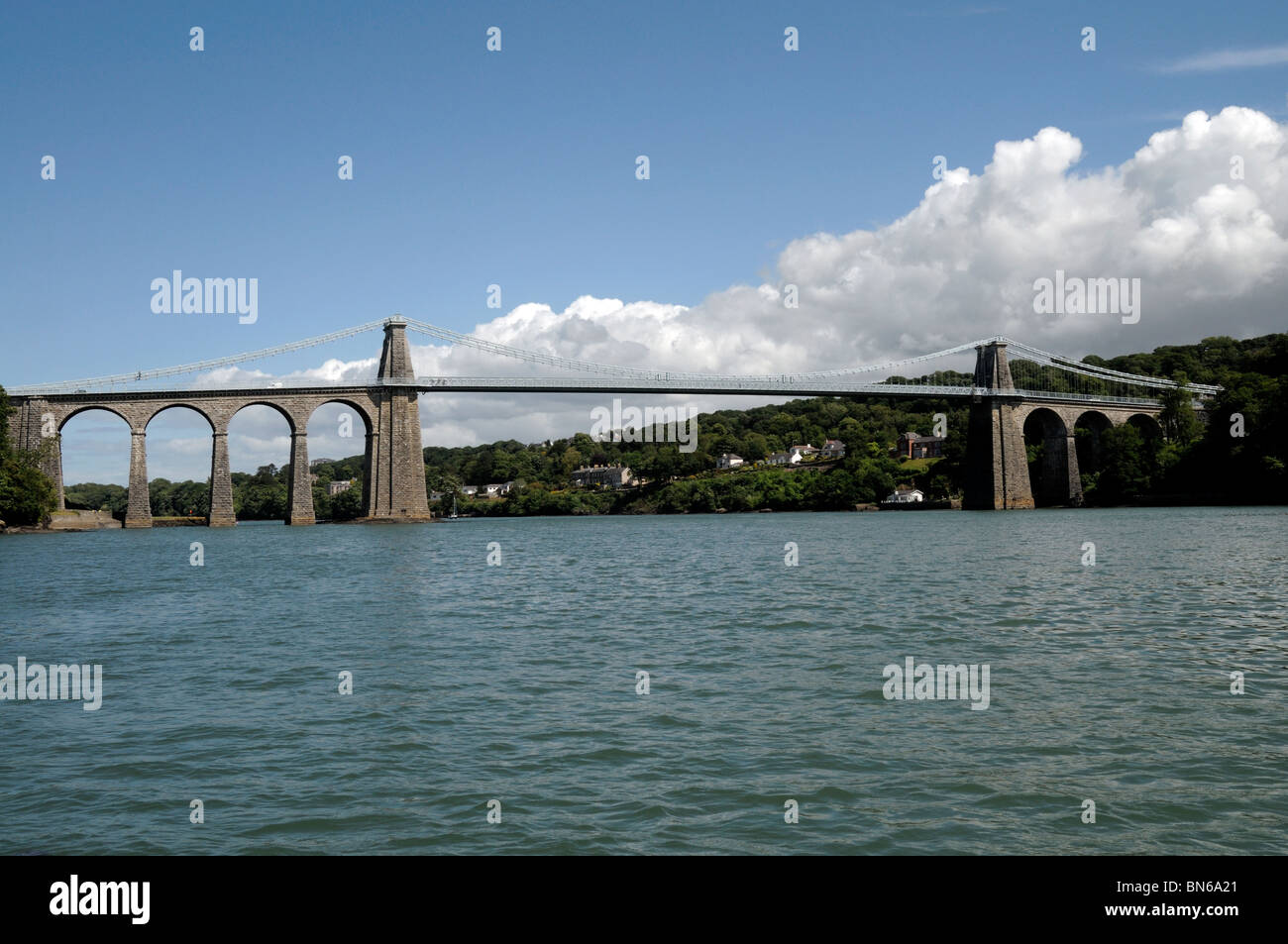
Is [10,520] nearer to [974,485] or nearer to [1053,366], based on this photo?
[974,485]

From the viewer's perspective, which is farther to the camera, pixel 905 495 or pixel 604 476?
pixel 604 476

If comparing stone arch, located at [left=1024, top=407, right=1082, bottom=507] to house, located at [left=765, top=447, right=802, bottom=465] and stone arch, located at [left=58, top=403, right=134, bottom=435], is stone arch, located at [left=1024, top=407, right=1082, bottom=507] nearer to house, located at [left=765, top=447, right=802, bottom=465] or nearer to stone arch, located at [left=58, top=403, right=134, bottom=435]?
house, located at [left=765, top=447, right=802, bottom=465]

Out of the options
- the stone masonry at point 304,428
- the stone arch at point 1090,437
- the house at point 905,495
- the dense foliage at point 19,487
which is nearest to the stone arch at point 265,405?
the stone masonry at point 304,428

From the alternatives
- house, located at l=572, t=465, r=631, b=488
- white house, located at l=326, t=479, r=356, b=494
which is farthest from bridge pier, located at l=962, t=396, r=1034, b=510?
white house, located at l=326, t=479, r=356, b=494

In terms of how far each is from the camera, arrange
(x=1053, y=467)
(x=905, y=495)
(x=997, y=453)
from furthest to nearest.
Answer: (x=905, y=495) → (x=1053, y=467) → (x=997, y=453)

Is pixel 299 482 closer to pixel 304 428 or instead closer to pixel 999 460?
pixel 304 428

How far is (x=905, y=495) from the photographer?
84938 mm

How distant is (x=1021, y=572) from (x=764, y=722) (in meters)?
13.8

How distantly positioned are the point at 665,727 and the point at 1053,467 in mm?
78098

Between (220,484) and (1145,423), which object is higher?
(1145,423)

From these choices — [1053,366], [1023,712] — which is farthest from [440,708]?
[1053,366]

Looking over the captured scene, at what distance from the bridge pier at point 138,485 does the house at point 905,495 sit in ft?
194

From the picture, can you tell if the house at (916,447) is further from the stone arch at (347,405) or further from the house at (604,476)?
the stone arch at (347,405)

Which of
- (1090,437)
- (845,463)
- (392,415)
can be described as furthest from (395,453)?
(1090,437)
